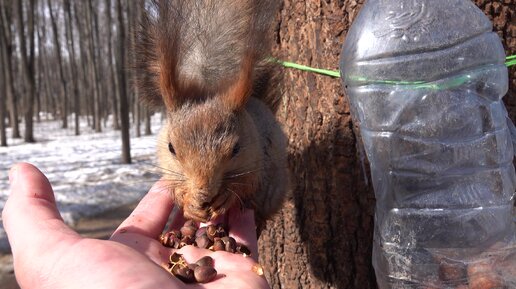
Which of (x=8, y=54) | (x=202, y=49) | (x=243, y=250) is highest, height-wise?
(x=8, y=54)

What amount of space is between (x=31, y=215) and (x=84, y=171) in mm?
7221

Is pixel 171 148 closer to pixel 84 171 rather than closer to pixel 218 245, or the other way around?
pixel 218 245

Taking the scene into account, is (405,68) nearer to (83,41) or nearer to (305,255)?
(305,255)

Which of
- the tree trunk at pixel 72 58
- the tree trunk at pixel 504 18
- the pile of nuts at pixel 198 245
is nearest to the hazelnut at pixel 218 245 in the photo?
the pile of nuts at pixel 198 245

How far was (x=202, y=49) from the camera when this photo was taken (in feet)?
5.43

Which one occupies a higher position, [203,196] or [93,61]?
[93,61]

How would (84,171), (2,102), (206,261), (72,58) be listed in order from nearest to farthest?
1. (206,261)
2. (84,171)
3. (2,102)
4. (72,58)

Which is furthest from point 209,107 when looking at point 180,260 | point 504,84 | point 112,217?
point 112,217

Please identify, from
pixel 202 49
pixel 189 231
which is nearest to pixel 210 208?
pixel 189 231

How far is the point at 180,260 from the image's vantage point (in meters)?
1.31

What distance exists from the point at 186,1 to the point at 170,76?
272mm

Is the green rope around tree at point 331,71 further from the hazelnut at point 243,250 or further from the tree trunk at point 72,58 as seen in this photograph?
the tree trunk at point 72,58

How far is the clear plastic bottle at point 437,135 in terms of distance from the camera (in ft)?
3.81

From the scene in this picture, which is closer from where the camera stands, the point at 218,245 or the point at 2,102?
the point at 218,245
